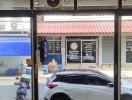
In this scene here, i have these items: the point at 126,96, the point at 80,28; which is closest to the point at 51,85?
the point at 80,28

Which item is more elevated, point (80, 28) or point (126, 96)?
point (80, 28)

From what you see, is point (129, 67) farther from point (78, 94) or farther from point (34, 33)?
point (34, 33)

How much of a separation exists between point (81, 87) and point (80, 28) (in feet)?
3.37

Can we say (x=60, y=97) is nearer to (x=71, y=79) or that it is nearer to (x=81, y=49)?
(x=71, y=79)

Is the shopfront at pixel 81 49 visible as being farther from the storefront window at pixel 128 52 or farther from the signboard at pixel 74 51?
the storefront window at pixel 128 52

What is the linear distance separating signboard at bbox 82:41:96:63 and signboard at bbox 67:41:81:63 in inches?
3.5

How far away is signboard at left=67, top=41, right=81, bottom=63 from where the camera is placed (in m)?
6.24

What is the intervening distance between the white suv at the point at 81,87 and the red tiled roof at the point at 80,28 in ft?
2.29

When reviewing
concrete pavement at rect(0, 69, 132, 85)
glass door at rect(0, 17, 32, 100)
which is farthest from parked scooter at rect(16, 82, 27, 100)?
concrete pavement at rect(0, 69, 132, 85)

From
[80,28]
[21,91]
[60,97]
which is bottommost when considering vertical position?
[60,97]

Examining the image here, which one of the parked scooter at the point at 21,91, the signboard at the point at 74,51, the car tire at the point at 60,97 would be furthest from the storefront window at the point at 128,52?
the parked scooter at the point at 21,91

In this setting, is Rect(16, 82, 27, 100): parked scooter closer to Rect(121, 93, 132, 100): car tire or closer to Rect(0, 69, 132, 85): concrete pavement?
Rect(0, 69, 132, 85): concrete pavement

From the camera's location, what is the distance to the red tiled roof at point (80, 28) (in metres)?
6.12

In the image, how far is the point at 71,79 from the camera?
622 centimetres
